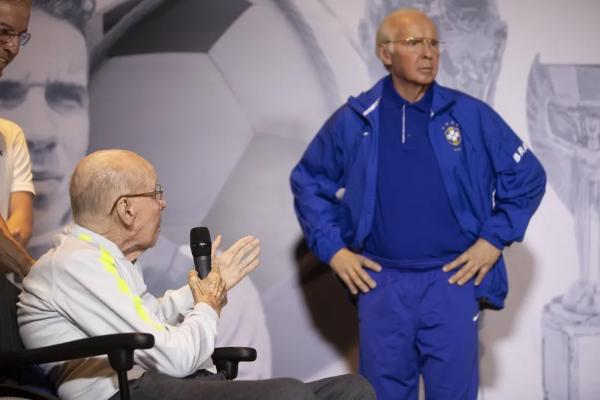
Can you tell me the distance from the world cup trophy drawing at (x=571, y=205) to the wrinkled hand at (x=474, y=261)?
90cm

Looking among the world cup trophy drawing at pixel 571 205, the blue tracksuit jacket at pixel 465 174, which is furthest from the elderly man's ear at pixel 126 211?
the world cup trophy drawing at pixel 571 205

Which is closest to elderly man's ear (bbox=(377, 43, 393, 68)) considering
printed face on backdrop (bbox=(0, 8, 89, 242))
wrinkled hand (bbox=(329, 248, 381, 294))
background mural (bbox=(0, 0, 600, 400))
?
background mural (bbox=(0, 0, 600, 400))

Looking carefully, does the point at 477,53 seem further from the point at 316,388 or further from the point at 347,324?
the point at 316,388

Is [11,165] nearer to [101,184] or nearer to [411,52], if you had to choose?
[101,184]

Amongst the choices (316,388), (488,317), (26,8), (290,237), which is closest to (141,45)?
(290,237)

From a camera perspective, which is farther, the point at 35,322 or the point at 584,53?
the point at 584,53

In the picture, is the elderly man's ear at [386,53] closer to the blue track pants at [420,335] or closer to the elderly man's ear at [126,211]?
the blue track pants at [420,335]

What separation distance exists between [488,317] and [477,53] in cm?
113

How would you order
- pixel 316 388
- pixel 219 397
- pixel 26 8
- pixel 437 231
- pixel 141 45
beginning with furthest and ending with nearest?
pixel 141 45
pixel 437 231
pixel 26 8
pixel 316 388
pixel 219 397

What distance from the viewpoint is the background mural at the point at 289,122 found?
13.5 feet

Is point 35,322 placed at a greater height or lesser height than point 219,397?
greater

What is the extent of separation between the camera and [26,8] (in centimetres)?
282

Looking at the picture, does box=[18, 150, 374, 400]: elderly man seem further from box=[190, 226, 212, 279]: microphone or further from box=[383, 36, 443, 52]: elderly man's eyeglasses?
box=[383, 36, 443, 52]: elderly man's eyeglasses

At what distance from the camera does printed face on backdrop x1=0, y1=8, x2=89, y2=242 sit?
13.3 feet
